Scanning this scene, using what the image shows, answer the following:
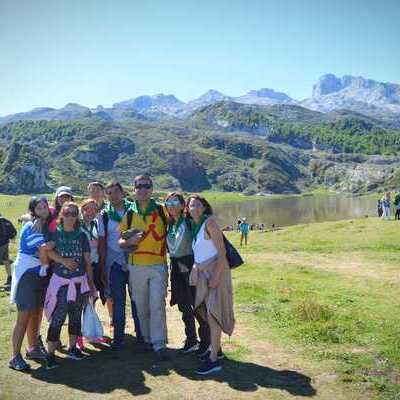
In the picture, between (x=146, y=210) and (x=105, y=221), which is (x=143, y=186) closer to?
(x=146, y=210)

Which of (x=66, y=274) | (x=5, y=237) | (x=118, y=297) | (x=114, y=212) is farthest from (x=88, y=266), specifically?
(x=5, y=237)

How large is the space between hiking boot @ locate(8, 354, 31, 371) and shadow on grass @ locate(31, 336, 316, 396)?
0.56 feet

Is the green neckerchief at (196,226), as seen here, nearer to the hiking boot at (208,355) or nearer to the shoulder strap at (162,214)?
the shoulder strap at (162,214)

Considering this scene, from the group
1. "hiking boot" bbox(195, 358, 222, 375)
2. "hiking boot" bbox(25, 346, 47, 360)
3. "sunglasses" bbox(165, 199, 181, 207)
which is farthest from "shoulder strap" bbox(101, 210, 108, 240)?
"hiking boot" bbox(195, 358, 222, 375)

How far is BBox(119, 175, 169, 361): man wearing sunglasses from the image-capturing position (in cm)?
922

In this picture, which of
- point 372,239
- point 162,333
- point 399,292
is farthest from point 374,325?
point 372,239

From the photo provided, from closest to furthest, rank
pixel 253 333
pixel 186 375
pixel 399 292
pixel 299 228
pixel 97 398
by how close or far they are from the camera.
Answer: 1. pixel 97 398
2. pixel 186 375
3. pixel 253 333
4. pixel 399 292
5. pixel 299 228

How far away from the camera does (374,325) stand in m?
11.3

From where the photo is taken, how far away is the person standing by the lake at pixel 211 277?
8.45 m

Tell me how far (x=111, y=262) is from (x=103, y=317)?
371 cm

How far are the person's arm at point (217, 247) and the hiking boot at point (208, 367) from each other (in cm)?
147

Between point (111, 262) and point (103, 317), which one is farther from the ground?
point (111, 262)

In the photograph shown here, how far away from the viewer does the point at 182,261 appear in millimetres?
9242

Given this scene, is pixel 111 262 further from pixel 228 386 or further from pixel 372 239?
pixel 372 239
